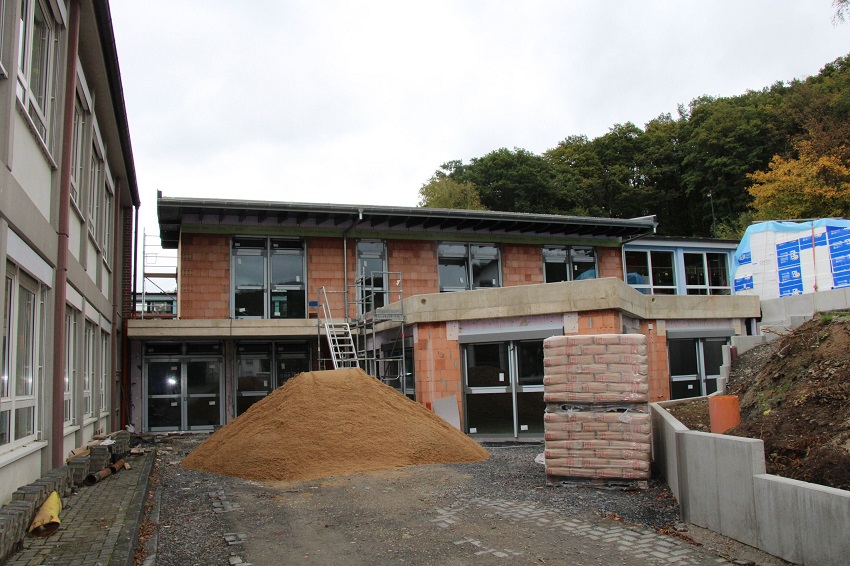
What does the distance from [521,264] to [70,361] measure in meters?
14.2

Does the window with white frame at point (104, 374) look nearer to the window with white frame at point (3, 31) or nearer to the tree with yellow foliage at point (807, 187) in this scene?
the window with white frame at point (3, 31)

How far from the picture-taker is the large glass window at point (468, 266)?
20.8 metres

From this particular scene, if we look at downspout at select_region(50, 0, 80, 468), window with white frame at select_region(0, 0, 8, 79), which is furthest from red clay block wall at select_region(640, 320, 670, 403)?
window with white frame at select_region(0, 0, 8, 79)

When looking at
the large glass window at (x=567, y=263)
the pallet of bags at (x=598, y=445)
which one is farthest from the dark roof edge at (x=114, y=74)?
the large glass window at (x=567, y=263)

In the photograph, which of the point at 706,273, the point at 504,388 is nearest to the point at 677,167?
the point at 706,273

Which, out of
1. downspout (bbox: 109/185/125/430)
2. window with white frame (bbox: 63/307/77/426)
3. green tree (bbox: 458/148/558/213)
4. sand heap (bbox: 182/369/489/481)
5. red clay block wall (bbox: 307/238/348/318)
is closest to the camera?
window with white frame (bbox: 63/307/77/426)

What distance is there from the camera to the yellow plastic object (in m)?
5.89

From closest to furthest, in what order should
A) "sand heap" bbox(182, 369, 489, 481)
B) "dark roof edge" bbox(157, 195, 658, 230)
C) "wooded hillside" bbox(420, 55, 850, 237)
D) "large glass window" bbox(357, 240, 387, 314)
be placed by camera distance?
"sand heap" bbox(182, 369, 489, 481)
"dark roof edge" bbox(157, 195, 658, 230)
"large glass window" bbox(357, 240, 387, 314)
"wooded hillside" bbox(420, 55, 850, 237)

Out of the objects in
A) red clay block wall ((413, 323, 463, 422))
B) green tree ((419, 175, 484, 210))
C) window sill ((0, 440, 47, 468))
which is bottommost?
window sill ((0, 440, 47, 468))

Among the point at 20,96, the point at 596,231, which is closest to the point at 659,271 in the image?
the point at 596,231

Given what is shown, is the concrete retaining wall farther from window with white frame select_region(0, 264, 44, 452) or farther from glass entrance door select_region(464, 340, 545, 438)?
glass entrance door select_region(464, 340, 545, 438)

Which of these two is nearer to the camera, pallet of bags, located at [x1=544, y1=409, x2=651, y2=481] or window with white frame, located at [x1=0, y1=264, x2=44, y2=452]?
window with white frame, located at [x1=0, y1=264, x2=44, y2=452]

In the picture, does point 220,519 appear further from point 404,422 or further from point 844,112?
point 844,112

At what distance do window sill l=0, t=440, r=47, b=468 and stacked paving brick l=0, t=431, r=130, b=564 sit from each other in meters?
0.29
